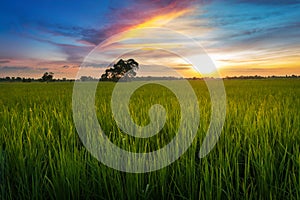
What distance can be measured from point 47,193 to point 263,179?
42.1 inches

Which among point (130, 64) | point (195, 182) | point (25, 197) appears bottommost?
point (25, 197)

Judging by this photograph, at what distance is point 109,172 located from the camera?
1403mm

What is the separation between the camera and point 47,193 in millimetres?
1391

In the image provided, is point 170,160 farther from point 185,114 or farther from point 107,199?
point 185,114

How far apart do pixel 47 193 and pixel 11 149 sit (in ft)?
1.96

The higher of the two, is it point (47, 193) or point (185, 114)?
point (185, 114)

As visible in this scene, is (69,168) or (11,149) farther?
(11,149)

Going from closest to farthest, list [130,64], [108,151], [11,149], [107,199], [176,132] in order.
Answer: [107,199] → [108,151] → [11,149] → [176,132] → [130,64]

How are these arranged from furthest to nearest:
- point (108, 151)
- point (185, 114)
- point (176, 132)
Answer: point (185, 114) → point (176, 132) → point (108, 151)

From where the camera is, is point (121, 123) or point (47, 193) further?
point (121, 123)

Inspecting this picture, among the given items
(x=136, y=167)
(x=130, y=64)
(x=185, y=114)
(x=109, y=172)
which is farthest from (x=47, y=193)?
(x=130, y=64)

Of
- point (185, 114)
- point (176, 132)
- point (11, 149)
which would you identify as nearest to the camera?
point (11, 149)

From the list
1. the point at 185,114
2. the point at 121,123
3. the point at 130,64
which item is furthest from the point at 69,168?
the point at 130,64

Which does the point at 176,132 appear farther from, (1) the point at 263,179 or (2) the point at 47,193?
(2) the point at 47,193
